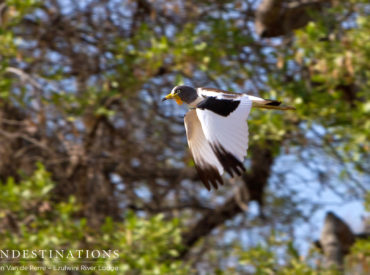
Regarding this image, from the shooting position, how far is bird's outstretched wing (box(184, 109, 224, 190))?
293 cm

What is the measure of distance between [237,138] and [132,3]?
2.79m

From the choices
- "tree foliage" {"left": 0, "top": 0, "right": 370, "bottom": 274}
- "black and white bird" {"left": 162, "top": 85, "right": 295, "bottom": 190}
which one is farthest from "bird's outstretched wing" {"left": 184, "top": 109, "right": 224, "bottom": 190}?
"tree foliage" {"left": 0, "top": 0, "right": 370, "bottom": 274}

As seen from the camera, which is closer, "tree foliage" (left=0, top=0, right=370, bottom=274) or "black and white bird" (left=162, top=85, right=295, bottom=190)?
"black and white bird" (left=162, top=85, right=295, bottom=190)

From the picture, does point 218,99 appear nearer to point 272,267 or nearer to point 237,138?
point 237,138

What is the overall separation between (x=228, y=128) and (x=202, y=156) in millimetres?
325

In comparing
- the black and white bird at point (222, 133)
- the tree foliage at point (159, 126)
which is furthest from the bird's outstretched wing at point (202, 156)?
the tree foliage at point (159, 126)

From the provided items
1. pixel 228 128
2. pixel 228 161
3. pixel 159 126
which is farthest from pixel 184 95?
pixel 159 126

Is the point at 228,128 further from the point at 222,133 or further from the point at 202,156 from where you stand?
the point at 202,156

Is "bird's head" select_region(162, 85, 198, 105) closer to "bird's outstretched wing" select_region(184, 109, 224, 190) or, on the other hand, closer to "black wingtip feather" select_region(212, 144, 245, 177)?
"bird's outstretched wing" select_region(184, 109, 224, 190)

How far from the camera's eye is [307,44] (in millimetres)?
4391

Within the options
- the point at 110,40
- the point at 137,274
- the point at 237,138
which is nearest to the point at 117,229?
the point at 137,274

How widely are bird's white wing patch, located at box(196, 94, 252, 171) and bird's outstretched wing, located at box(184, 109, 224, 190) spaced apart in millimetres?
76

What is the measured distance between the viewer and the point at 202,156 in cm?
313

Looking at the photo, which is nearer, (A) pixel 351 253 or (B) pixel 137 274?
(B) pixel 137 274
